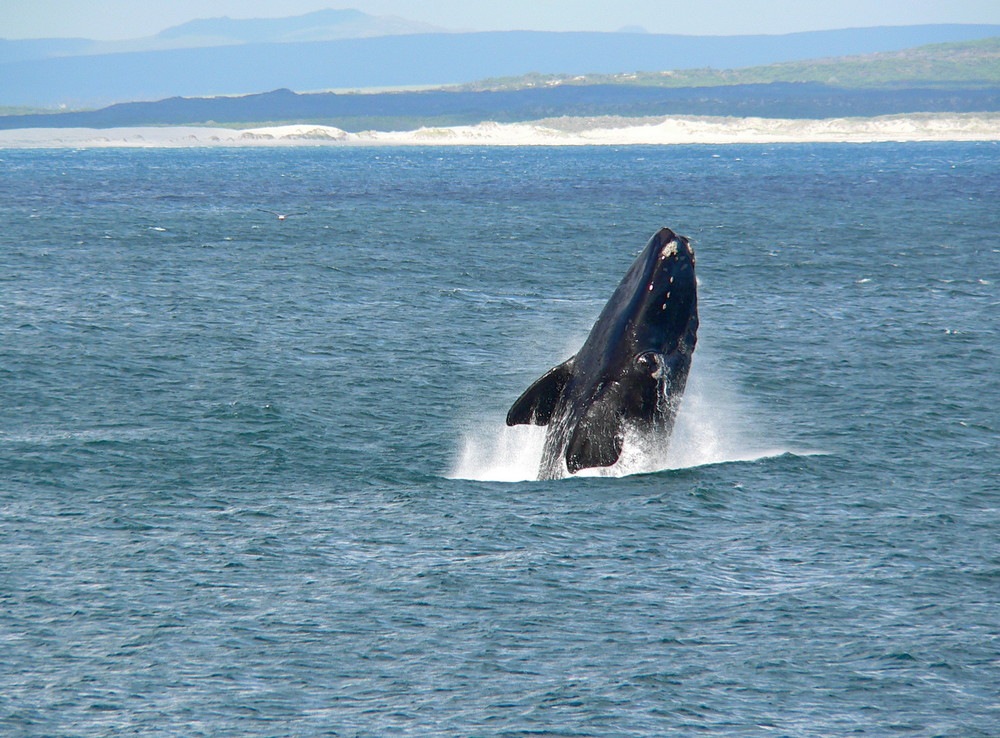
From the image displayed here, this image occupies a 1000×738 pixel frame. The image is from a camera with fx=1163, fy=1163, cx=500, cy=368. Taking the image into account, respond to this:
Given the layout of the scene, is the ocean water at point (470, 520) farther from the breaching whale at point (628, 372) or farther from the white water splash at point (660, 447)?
the breaching whale at point (628, 372)

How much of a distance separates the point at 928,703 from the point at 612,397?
6890 mm

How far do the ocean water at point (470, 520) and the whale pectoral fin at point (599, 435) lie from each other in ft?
2.59

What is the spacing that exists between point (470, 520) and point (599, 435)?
2.41 meters

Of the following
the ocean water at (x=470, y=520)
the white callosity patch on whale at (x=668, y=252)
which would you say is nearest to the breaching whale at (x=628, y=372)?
the white callosity patch on whale at (x=668, y=252)

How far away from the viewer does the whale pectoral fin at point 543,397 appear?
18.6m

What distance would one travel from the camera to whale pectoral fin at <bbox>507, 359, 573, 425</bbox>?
1862cm

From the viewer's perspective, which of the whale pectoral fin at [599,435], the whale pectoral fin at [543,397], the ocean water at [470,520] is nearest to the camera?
the ocean water at [470,520]

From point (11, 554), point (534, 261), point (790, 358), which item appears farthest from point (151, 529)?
point (534, 261)

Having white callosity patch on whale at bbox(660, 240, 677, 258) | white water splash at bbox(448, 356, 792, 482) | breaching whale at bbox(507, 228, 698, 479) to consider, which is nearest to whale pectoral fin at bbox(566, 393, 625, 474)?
breaching whale at bbox(507, 228, 698, 479)

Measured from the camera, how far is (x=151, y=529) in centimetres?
1762

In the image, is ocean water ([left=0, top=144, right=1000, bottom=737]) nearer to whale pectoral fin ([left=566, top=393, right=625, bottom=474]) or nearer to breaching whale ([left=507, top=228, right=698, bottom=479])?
whale pectoral fin ([left=566, top=393, right=625, bottom=474])

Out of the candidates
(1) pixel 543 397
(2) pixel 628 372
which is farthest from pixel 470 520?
(2) pixel 628 372

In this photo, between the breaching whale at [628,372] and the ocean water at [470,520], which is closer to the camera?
the ocean water at [470,520]

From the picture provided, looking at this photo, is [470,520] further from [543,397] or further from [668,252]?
[668,252]
